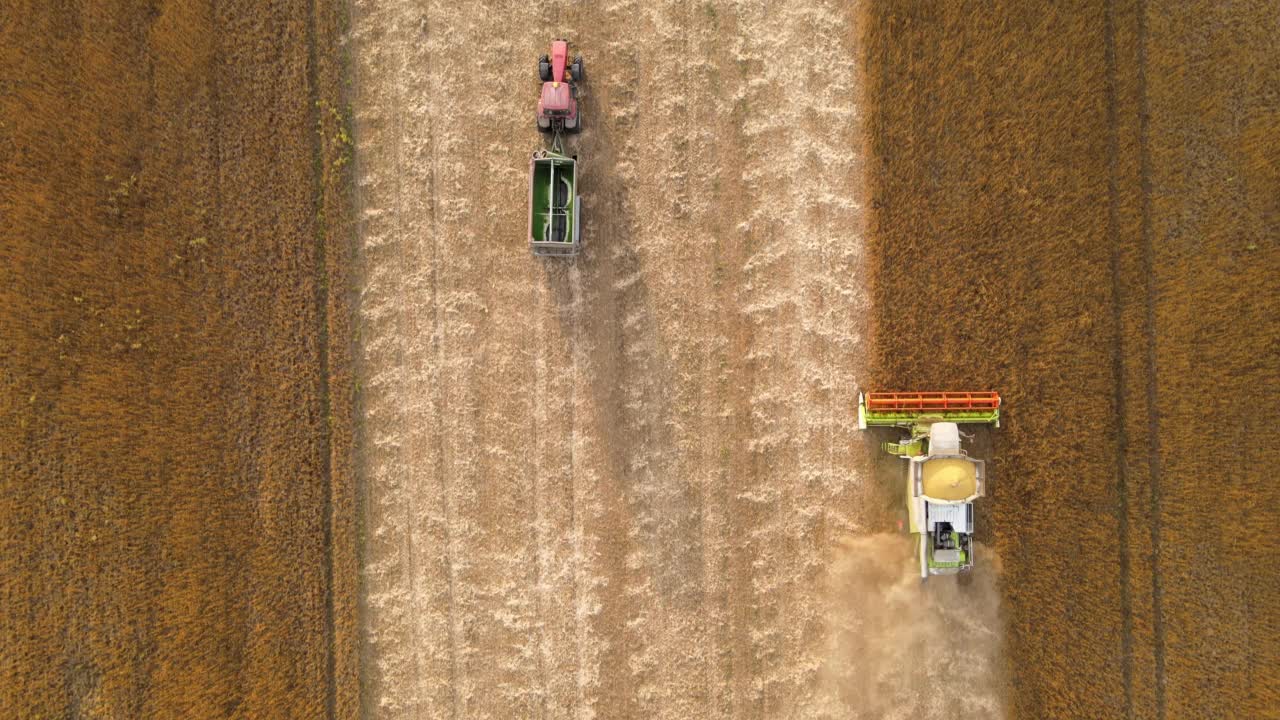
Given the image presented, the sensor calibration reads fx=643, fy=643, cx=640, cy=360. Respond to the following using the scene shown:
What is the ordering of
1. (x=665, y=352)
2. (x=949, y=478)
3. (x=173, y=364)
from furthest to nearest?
(x=665, y=352), (x=173, y=364), (x=949, y=478)

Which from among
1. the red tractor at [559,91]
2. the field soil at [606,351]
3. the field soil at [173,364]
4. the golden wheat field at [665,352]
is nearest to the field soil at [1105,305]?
the golden wheat field at [665,352]

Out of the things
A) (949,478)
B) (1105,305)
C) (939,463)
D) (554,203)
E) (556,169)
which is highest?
(556,169)

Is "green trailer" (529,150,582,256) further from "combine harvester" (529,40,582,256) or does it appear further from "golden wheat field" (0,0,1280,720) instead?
"golden wheat field" (0,0,1280,720)

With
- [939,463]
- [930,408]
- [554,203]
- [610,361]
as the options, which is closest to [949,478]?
[939,463]

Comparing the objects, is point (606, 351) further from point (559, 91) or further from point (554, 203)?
point (559, 91)

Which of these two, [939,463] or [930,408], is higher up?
[930,408]

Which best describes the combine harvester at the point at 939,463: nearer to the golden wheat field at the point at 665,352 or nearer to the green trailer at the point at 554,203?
the golden wheat field at the point at 665,352
